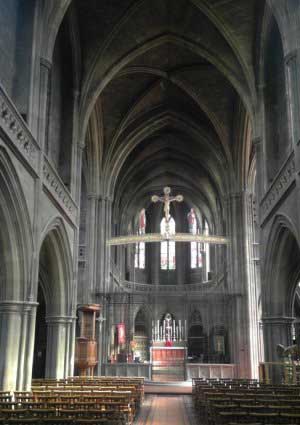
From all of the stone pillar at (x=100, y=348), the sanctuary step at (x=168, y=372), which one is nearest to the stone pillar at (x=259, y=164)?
the stone pillar at (x=100, y=348)

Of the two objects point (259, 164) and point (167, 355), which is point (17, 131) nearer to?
point (259, 164)

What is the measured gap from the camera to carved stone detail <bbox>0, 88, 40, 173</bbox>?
Result: 11531 millimetres

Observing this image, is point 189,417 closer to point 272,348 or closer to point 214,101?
point 272,348

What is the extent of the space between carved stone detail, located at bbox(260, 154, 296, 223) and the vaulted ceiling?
426cm

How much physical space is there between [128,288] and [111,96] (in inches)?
610

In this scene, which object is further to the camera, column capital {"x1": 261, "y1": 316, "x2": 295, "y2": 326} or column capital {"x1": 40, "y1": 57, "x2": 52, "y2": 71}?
column capital {"x1": 261, "y1": 316, "x2": 295, "y2": 326}

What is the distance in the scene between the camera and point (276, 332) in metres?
17.5

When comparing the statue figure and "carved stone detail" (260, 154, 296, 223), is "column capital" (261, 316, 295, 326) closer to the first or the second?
the statue figure

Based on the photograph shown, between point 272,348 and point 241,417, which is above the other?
point 272,348

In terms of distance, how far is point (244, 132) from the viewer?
1049 inches

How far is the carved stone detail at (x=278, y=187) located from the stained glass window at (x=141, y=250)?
24.1 metres

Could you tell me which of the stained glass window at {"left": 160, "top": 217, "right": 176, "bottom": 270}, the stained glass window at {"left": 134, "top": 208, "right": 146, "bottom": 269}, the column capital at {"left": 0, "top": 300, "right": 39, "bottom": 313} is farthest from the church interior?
the stained glass window at {"left": 160, "top": 217, "right": 176, "bottom": 270}

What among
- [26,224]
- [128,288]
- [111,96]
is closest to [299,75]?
[26,224]

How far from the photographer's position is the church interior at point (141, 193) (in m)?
12.7
